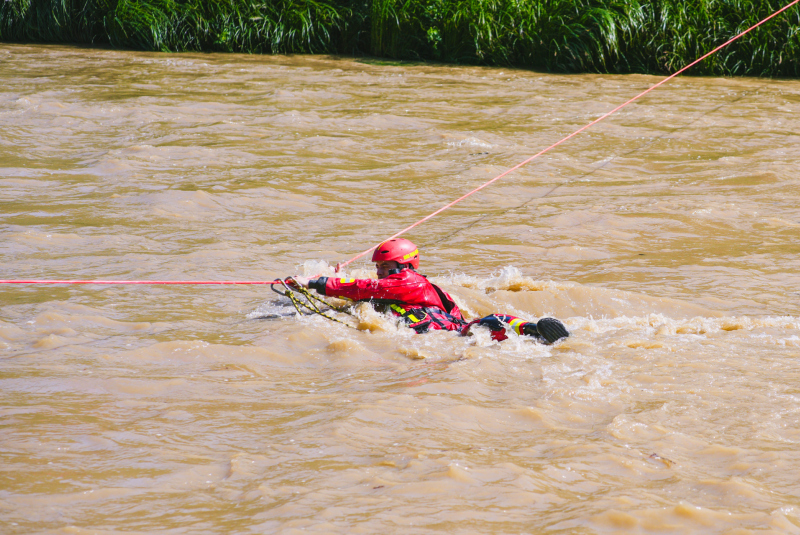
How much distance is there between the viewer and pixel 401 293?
561cm

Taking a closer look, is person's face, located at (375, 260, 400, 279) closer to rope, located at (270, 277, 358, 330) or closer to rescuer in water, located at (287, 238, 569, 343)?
rescuer in water, located at (287, 238, 569, 343)

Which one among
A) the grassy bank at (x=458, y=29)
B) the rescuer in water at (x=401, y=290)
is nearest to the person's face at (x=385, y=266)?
the rescuer in water at (x=401, y=290)

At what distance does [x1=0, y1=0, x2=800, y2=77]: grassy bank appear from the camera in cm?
1374

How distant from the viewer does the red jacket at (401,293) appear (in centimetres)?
558

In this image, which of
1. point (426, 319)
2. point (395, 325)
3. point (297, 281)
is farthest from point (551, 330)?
point (297, 281)

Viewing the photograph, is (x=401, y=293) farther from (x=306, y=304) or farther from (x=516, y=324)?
(x=516, y=324)

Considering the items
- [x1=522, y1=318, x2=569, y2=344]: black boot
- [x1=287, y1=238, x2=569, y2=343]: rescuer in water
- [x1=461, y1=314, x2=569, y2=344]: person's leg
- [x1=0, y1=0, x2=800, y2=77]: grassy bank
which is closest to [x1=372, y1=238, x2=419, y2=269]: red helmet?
[x1=287, y1=238, x2=569, y2=343]: rescuer in water

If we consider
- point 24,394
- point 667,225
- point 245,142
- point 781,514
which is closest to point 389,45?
point 245,142

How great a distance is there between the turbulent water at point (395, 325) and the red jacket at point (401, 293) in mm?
181

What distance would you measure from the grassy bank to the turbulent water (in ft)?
7.31

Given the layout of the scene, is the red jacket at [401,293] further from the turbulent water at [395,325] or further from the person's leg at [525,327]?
the person's leg at [525,327]

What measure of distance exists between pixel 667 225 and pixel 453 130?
12.8ft

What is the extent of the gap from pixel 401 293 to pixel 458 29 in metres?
10.6

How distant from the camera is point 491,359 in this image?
483cm
